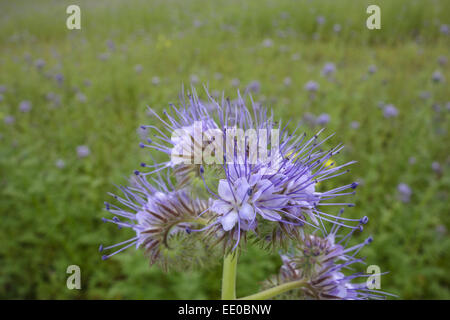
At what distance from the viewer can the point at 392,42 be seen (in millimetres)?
8086

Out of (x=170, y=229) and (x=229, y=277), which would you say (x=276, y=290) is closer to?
(x=229, y=277)

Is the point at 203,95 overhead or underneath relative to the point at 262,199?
overhead

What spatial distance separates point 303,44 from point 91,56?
4753mm

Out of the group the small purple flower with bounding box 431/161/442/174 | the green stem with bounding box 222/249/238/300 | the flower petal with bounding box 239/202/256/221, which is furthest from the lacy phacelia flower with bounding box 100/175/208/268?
the small purple flower with bounding box 431/161/442/174

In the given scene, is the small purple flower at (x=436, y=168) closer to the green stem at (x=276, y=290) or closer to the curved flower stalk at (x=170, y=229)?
the green stem at (x=276, y=290)

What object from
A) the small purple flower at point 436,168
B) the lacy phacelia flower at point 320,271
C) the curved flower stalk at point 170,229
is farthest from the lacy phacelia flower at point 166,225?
the small purple flower at point 436,168

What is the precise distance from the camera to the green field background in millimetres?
3162

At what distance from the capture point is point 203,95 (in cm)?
494

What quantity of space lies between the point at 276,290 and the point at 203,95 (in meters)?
3.95

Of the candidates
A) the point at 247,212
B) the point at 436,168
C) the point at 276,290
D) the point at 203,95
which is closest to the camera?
the point at 247,212

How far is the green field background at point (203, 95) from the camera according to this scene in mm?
3162

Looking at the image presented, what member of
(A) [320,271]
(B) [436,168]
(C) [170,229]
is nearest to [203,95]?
(B) [436,168]

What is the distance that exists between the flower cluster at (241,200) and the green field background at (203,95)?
0.92 feet

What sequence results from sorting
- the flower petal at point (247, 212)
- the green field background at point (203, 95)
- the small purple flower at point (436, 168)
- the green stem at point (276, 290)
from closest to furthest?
the flower petal at point (247, 212) < the green stem at point (276, 290) < the green field background at point (203, 95) < the small purple flower at point (436, 168)
